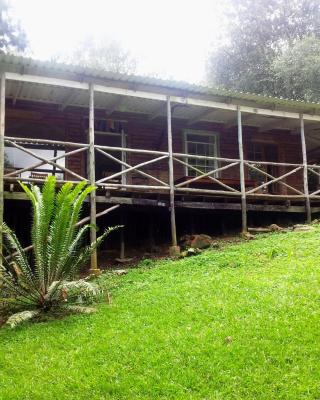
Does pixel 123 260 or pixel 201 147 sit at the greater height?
pixel 201 147

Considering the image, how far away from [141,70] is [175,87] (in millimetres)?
29595

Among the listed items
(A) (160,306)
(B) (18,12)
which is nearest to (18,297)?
(A) (160,306)

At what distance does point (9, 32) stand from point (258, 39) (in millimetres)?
16116

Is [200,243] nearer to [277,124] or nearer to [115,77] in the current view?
[115,77]

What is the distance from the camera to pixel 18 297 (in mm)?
7652

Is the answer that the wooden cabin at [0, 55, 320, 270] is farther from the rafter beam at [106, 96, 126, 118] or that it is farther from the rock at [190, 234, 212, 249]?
the rock at [190, 234, 212, 249]

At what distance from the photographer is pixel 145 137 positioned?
15.2 meters

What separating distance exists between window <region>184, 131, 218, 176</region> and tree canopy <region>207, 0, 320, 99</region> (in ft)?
44.7

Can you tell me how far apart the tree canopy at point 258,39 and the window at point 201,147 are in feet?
44.7

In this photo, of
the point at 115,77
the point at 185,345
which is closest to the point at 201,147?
the point at 115,77

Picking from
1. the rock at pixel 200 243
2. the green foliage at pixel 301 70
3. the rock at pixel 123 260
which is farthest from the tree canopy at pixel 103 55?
the rock at pixel 200 243

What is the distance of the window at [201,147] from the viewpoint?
15.9 metres

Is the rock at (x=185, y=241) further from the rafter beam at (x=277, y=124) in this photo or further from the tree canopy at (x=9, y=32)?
the tree canopy at (x=9, y=32)

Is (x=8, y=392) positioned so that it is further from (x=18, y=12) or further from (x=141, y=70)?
(x=141, y=70)
